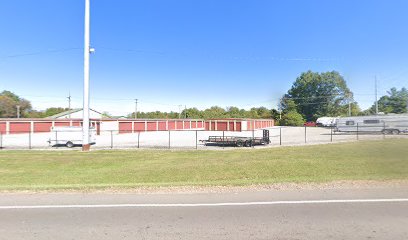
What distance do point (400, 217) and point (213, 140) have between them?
22.5m

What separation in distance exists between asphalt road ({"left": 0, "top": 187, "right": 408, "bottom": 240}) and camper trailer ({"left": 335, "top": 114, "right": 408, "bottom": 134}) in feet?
111

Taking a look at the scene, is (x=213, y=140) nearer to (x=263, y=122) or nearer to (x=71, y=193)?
(x=71, y=193)

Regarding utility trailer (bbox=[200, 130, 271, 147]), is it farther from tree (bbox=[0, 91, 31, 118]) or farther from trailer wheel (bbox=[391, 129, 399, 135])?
tree (bbox=[0, 91, 31, 118])

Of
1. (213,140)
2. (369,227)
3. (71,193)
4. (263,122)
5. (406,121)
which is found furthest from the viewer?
(263,122)

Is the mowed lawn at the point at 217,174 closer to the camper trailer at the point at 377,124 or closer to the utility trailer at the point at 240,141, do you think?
the utility trailer at the point at 240,141

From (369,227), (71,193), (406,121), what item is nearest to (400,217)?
(369,227)

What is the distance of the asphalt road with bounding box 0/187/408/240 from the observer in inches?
180

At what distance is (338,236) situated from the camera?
14.4 ft

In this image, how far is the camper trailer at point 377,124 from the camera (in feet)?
119

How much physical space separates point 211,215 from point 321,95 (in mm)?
108789

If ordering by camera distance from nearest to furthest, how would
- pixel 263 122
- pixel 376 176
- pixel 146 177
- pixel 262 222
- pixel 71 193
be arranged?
pixel 262 222 < pixel 71 193 < pixel 376 176 < pixel 146 177 < pixel 263 122

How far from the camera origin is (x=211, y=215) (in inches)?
215

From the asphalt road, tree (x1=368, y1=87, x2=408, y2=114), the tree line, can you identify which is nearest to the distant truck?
the asphalt road

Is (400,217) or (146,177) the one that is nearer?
(400,217)
